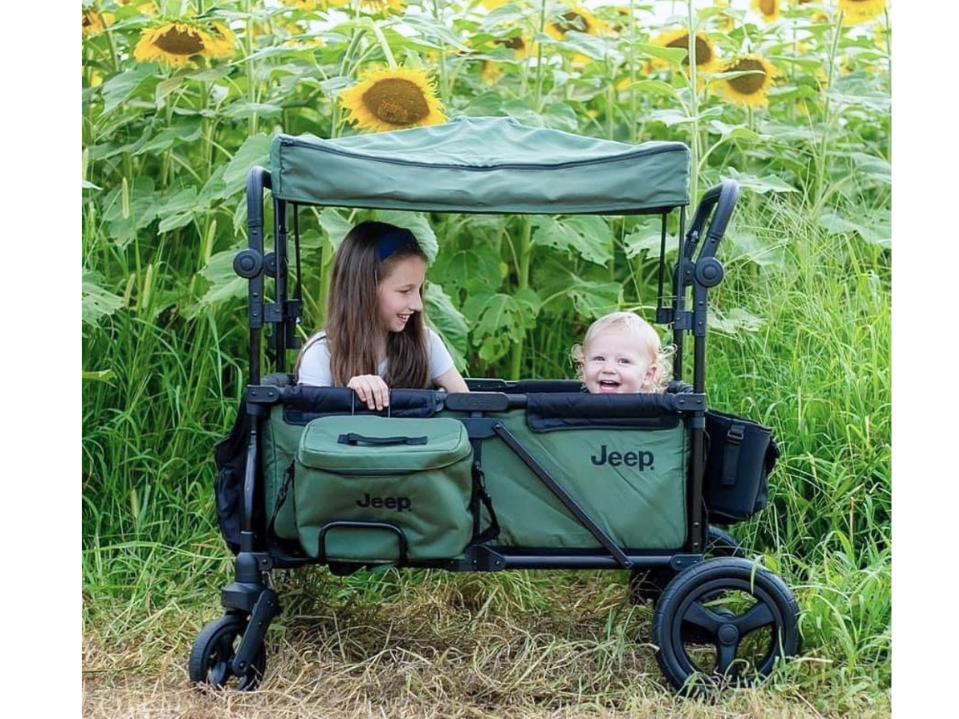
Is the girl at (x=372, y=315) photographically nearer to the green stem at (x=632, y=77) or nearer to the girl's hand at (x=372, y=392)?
the girl's hand at (x=372, y=392)

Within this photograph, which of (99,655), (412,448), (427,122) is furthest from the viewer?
(427,122)

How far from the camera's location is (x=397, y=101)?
3.68 metres

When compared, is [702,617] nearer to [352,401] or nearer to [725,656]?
[725,656]

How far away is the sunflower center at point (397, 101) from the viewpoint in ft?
12.0

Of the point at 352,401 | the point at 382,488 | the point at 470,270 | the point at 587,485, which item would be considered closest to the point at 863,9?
the point at 470,270

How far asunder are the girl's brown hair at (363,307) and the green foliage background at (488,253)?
1.12ft

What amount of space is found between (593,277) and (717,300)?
458 millimetres

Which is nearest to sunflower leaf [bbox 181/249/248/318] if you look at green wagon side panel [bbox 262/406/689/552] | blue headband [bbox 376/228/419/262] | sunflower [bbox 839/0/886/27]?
blue headband [bbox 376/228/419/262]

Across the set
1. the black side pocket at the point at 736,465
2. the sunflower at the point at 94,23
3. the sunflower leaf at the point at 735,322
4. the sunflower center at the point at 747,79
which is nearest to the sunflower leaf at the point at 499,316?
the sunflower leaf at the point at 735,322

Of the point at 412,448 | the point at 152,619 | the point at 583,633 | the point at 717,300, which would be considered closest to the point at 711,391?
the point at 717,300

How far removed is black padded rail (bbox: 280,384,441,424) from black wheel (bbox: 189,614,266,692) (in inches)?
21.8

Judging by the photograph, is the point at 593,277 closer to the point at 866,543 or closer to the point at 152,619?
the point at 866,543

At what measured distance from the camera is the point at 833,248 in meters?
4.46

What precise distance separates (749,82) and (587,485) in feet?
6.37
